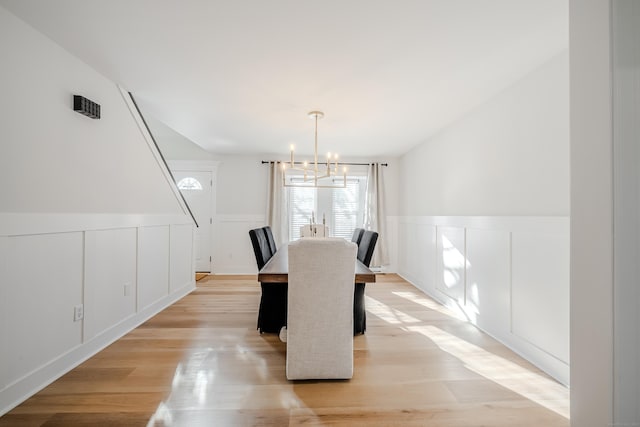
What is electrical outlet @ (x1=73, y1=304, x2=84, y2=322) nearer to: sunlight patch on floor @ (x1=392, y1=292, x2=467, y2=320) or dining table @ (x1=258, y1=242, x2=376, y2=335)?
dining table @ (x1=258, y1=242, x2=376, y2=335)

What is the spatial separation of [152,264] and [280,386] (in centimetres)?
212

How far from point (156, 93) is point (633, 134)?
3.33 m

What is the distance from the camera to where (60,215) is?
206 cm

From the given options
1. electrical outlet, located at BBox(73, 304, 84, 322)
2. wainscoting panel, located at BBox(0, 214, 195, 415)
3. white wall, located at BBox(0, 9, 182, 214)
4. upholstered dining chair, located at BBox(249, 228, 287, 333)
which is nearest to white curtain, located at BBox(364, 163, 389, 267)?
upholstered dining chair, located at BBox(249, 228, 287, 333)

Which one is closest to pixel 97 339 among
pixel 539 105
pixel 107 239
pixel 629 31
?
pixel 107 239

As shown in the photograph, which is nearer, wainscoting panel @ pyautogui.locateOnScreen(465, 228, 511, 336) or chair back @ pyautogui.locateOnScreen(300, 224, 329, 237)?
wainscoting panel @ pyautogui.locateOnScreen(465, 228, 511, 336)

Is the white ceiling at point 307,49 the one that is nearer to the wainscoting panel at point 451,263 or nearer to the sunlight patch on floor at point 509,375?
the wainscoting panel at point 451,263

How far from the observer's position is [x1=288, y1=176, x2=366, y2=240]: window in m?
5.91

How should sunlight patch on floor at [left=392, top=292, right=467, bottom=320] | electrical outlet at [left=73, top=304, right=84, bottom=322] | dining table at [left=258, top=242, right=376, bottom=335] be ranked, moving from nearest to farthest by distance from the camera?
electrical outlet at [left=73, top=304, right=84, bottom=322] < dining table at [left=258, top=242, right=376, bottom=335] < sunlight patch on floor at [left=392, top=292, right=467, bottom=320]

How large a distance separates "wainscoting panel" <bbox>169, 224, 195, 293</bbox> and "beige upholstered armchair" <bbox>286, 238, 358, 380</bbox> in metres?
2.42

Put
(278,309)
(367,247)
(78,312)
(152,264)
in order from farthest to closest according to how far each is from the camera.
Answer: (152,264) < (367,247) < (278,309) < (78,312)

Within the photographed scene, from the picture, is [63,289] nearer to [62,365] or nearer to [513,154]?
[62,365]

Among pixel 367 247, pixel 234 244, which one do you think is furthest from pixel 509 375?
pixel 234 244

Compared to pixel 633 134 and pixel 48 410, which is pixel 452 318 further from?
pixel 48 410
